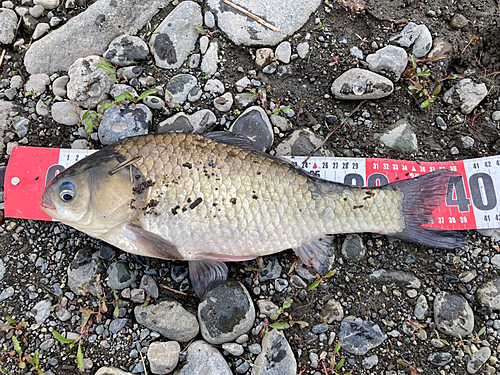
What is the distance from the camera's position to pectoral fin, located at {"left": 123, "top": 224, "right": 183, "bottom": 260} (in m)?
2.96

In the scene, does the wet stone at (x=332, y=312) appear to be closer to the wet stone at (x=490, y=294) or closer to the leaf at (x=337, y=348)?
the leaf at (x=337, y=348)

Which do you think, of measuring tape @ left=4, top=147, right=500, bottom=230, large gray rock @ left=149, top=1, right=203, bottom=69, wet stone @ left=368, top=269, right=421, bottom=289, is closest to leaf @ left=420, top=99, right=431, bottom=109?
measuring tape @ left=4, top=147, right=500, bottom=230

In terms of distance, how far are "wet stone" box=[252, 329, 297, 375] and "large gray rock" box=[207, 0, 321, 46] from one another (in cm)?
283

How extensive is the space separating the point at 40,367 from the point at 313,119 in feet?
10.9

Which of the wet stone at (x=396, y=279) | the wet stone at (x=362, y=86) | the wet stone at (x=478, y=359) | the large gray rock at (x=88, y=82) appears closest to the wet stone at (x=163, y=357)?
the wet stone at (x=396, y=279)

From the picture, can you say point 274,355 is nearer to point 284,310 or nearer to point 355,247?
point 284,310

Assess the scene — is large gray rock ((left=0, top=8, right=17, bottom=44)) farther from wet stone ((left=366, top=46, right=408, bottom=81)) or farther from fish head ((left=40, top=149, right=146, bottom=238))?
wet stone ((left=366, top=46, right=408, bottom=81))

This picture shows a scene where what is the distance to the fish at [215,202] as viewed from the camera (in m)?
2.93

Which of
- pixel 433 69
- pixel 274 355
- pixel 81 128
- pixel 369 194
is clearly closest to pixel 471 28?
pixel 433 69

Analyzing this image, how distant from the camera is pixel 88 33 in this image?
3.86 m

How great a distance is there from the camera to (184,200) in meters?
2.94

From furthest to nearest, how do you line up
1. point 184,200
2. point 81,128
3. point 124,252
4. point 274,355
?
point 81,128, point 124,252, point 274,355, point 184,200

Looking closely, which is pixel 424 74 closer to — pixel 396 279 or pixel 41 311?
pixel 396 279

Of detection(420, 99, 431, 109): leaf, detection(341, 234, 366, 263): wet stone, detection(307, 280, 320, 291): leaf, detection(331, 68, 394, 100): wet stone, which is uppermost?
detection(331, 68, 394, 100): wet stone
